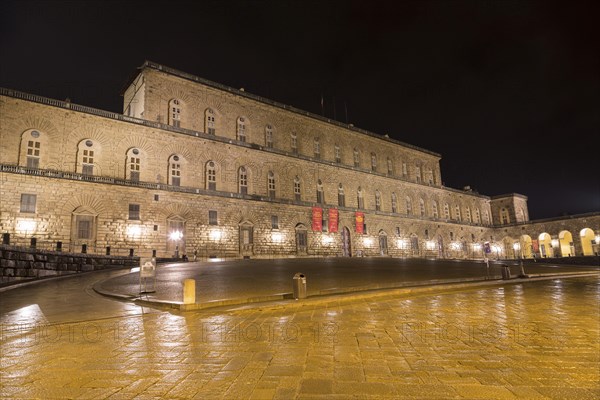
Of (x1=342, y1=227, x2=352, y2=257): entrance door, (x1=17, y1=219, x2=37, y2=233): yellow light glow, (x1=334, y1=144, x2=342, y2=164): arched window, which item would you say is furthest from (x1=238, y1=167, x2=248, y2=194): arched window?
(x1=17, y1=219, x2=37, y2=233): yellow light glow

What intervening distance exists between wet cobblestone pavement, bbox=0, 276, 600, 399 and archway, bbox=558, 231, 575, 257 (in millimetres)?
46809

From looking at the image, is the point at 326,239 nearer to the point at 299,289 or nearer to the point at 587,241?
the point at 299,289

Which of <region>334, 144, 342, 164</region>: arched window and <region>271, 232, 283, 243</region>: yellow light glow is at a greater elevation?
<region>334, 144, 342, 164</region>: arched window

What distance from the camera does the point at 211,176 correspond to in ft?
85.1

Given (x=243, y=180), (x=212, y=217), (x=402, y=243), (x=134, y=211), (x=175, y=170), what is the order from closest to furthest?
1. (x=134, y=211)
2. (x=175, y=170)
3. (x=212, y=217)
4. (x=243, y=180)
5. (x=402, y=243)

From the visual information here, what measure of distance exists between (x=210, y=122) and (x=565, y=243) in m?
48.2

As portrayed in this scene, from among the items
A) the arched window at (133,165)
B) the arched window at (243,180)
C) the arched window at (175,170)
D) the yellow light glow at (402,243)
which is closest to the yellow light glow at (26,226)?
the arched window at (133,165)

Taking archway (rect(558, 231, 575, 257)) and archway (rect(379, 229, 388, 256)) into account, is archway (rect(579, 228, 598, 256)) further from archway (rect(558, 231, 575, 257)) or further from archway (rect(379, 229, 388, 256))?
archway (rect(379, 229, 388, 256))

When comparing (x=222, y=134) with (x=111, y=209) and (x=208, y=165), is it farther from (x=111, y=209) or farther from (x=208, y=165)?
(x=111, y=209)

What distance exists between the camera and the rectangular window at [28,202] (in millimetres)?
18266

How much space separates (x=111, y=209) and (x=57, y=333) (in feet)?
58.2

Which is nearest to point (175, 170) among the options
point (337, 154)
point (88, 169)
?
point (88, 169)

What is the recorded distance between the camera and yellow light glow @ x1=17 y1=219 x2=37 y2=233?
59.1 feet

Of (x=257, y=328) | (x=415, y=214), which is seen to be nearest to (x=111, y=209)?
(x=257, y=328)
